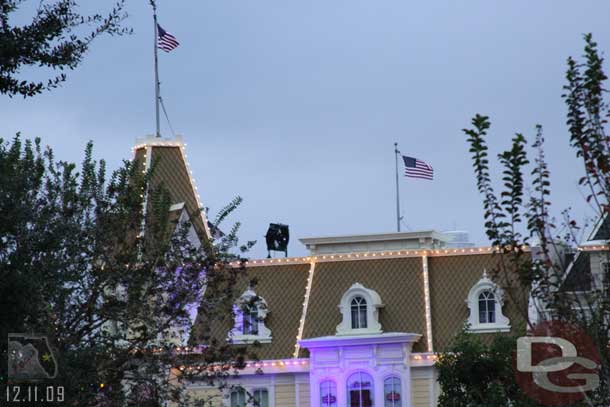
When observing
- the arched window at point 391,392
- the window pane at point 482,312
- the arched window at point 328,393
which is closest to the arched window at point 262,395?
the arched window at point 328,393

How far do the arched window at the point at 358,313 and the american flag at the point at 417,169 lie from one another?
5.09 m

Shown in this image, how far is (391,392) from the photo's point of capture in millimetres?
58594

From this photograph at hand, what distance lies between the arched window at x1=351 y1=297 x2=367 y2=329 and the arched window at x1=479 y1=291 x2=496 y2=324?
408cm

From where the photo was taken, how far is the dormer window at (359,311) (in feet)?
194

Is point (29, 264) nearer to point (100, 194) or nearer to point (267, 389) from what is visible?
point (100, 194)

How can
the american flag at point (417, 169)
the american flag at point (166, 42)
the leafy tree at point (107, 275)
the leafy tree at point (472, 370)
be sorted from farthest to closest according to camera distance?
1. the american flag at point (417, 169)
2. the american flag at point (166, 42)
3. the leafy tree at point (472, 370)
4. the leafy tree at point (107, 275)

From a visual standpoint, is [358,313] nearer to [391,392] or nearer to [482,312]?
[391,392]

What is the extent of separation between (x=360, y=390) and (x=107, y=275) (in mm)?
28708

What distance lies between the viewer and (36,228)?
940 inches

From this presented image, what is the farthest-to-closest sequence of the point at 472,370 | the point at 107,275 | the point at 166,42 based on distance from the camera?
the point at 166,42, the point at 472,370, the point at 107,275

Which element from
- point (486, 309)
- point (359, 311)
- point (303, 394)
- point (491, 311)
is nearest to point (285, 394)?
point (303, 394)

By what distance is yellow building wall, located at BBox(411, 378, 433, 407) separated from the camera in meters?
57.8

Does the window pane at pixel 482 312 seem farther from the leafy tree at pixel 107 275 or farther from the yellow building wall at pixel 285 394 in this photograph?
the leafy tree at pixel 107 275

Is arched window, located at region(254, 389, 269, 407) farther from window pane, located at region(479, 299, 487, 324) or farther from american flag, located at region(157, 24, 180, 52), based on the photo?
american flag, located at region(157, 24, 180, 52)
